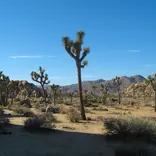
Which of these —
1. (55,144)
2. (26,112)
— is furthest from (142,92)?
(55,144)

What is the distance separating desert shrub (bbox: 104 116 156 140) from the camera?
9.48 metres

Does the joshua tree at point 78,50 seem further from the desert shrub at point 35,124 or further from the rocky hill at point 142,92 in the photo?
the rocky hill at point 142,92

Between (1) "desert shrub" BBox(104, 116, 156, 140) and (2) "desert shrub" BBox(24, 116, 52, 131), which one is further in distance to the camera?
(2) "desert shrub" BBox(24, 116, 52, 131)

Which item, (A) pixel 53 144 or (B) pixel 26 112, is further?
(B) pixel 26 112

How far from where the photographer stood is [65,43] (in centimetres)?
1931

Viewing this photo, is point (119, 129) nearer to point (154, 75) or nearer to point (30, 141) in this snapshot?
point (30, 141)

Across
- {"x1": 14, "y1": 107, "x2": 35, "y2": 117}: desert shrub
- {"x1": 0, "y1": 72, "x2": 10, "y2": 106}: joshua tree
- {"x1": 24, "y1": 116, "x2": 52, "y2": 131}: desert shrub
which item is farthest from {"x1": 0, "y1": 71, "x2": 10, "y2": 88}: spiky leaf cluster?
{"x1": 24, "y1": 116, "x2": 52, "y2": 131}: desert shrub

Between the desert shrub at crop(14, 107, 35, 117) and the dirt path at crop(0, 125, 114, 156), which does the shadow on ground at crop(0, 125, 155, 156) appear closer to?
the dirt path at crop(0, 125, 114, 156)

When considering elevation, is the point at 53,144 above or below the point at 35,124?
below

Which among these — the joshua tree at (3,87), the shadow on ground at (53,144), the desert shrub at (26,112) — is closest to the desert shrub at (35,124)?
the shadow on ground at (53,144)

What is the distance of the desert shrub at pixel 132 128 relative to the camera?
948 cm

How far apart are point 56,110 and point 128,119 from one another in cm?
1524

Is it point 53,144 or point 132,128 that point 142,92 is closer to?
point 132,128

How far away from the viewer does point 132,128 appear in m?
9.63
